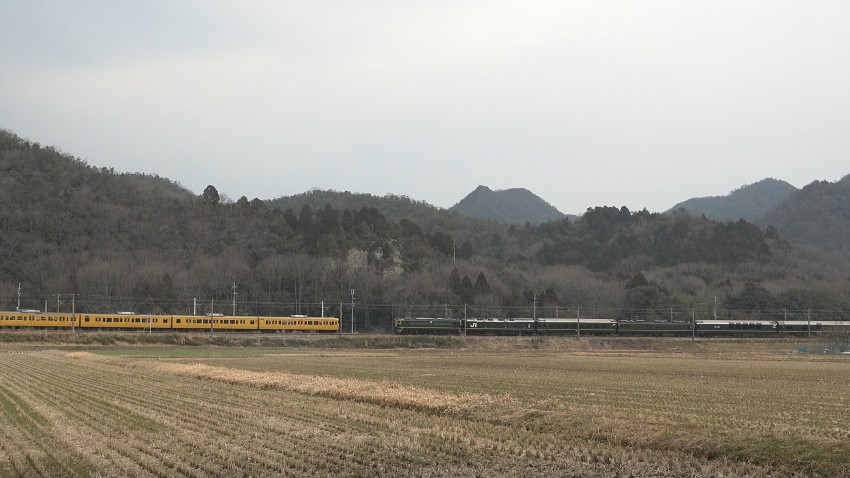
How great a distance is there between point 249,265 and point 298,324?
57.7m

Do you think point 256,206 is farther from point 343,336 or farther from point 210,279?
point 343,336

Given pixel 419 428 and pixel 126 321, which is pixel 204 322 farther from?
pixel 419 428

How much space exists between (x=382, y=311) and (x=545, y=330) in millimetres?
38855

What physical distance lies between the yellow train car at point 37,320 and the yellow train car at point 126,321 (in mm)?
1582

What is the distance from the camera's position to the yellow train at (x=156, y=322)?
8481 centimetres

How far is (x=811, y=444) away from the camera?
16.9 m

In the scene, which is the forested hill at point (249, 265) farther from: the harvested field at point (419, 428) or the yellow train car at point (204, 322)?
the harvested field at point (419, 428)

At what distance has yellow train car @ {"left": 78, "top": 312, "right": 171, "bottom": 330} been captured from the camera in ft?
286

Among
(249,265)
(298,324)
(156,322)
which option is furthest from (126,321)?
(249,265)

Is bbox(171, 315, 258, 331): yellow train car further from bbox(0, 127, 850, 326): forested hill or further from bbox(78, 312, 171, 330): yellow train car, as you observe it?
bbox(0, 127, 850, 326): forested hill

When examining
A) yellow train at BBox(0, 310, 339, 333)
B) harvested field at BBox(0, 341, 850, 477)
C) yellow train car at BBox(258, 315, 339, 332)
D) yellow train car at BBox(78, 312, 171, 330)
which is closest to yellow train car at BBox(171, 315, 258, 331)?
yellow train at BBox(0, 310, 339, 333)

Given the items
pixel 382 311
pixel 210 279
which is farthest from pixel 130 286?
pixel 382 311

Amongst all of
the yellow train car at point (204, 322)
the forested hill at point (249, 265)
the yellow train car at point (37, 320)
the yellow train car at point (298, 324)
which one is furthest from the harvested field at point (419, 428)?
the forested hill at point (249, 265)

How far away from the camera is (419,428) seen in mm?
21125
